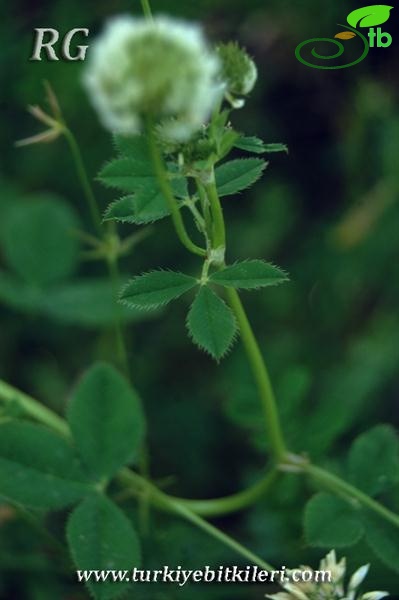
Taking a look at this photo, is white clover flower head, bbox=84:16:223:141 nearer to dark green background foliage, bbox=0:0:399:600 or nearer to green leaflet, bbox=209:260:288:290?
green leaflet, bbox=209:260:288:290

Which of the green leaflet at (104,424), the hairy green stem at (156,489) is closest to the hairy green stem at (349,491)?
the hairy green stem at (156,489)

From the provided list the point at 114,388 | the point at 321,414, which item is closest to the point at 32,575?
the point at 114,388

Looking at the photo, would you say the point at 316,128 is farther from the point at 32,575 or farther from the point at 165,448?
the point at 32,575

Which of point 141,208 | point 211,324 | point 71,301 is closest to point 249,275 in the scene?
point 211,324

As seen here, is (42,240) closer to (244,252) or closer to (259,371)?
(244,252)

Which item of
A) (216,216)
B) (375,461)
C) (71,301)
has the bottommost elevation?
(375,461)

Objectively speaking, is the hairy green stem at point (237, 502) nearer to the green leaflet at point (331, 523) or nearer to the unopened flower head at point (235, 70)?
the green leaflet at point (331, 523)

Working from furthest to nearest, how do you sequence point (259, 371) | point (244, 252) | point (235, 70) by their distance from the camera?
point (244, 252)
point (259, 371)
point (235, 70)

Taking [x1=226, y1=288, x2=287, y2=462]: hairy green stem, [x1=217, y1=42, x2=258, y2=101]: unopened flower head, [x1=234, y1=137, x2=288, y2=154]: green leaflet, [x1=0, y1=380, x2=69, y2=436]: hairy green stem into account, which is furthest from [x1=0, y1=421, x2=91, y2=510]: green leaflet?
[x1=217, y1=42, x2=258, y2=101]: unopened flower head
